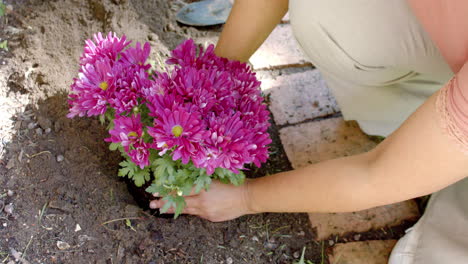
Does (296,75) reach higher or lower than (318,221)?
higher

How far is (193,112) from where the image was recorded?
1.22m

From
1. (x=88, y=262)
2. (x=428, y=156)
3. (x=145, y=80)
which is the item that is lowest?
(x=88, y=262)

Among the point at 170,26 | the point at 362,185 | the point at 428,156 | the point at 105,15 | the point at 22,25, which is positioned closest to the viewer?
the point at 428,156

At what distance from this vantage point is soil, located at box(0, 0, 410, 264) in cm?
159

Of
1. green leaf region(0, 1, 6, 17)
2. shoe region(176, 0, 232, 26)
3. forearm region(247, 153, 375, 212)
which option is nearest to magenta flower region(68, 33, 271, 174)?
forearm region(247, 153, 375, 212)

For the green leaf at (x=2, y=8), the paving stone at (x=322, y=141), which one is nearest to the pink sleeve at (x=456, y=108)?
the paving stone at (x=322, y=141)

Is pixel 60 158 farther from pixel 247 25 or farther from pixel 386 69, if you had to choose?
pixel 386 69

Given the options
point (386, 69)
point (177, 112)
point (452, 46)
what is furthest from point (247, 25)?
point (452, 46)

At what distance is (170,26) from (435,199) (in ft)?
4.55

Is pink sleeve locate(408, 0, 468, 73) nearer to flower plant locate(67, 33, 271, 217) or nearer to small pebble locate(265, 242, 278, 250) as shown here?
flower plant locate(67, 33, 271, 217)

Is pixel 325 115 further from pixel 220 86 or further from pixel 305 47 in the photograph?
pixel 220 86

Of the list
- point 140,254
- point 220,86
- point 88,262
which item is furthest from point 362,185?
point 88,262

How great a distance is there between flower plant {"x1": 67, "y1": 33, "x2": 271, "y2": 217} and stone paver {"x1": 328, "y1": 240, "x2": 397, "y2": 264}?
0.60 m

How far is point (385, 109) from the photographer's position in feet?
6.48
